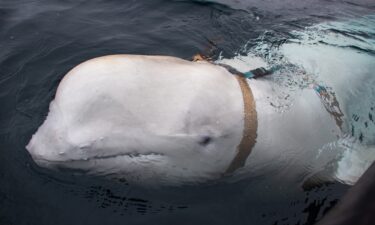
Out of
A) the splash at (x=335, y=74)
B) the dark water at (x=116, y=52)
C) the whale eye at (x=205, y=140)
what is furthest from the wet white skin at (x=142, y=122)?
the splash at (x=335, y=74)

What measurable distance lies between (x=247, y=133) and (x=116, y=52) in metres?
2.94

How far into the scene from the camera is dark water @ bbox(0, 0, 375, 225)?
3.40 meters

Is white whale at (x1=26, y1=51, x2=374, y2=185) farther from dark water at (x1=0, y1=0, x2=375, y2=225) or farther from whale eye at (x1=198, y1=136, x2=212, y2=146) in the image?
dark water at (x1=0, y1=0, x2=375, y2=225)

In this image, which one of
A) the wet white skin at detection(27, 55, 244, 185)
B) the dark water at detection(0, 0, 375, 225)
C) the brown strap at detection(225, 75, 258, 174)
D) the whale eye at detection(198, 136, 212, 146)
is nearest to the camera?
the wet white skin at detection(27, 55, 244, 185)

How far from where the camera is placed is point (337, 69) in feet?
13.6

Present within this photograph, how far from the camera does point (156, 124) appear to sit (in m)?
2.87

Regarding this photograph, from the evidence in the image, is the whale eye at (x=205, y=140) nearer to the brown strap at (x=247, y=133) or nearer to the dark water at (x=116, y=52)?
the brown strap at (x=247, y=133)

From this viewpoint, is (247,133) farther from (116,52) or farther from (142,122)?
(116,52)

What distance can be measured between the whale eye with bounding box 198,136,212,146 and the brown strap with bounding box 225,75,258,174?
24 cm

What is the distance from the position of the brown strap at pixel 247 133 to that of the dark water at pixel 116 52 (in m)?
0.26

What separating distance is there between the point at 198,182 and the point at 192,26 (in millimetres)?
3419

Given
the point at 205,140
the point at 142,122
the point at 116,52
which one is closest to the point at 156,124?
the point at 142,122

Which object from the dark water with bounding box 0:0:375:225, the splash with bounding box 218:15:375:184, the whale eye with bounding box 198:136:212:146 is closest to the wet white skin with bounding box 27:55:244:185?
the whale eye with bounding box 198:136:212:146

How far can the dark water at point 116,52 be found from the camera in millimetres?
3396
